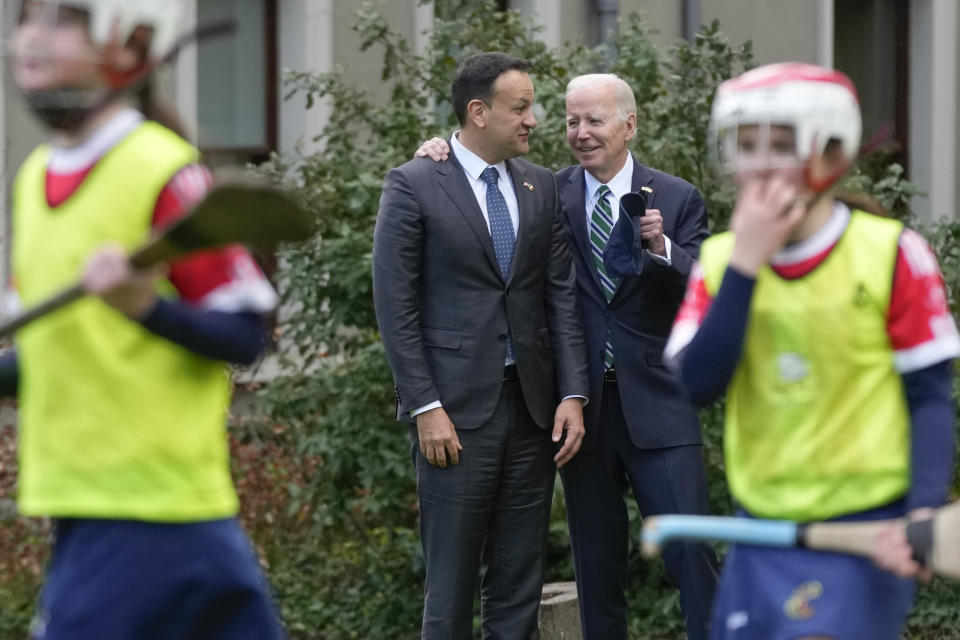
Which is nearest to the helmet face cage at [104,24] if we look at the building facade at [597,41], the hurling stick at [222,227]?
the hurling stick at [222,227]

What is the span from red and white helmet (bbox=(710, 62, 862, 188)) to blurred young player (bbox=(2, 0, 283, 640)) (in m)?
0.94

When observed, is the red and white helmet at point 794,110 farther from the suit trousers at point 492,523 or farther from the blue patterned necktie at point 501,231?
the suit trousers at point 492,523

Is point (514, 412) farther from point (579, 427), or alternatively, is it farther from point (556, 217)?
point (556, 217)

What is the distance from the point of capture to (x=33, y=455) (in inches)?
135

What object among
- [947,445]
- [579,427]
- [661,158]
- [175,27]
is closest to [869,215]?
[947,445]

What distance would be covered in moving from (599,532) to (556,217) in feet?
3.46

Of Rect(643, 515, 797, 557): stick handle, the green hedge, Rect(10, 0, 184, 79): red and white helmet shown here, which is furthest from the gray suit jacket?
Rect(10, 0, 184, 79): red and white helmet

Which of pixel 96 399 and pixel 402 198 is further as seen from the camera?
pixel 402 198

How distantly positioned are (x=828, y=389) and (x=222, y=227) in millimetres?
1254

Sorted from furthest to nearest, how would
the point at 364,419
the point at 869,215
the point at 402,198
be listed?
the point at 364,419, the point at 402,198, the point at 869,215

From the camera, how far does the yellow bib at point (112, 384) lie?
10.9 feet

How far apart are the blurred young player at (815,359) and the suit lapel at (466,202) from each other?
7.78ft

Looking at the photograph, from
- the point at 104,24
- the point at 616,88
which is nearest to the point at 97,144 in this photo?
the point at 104,24

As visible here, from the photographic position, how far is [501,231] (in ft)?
20.2
